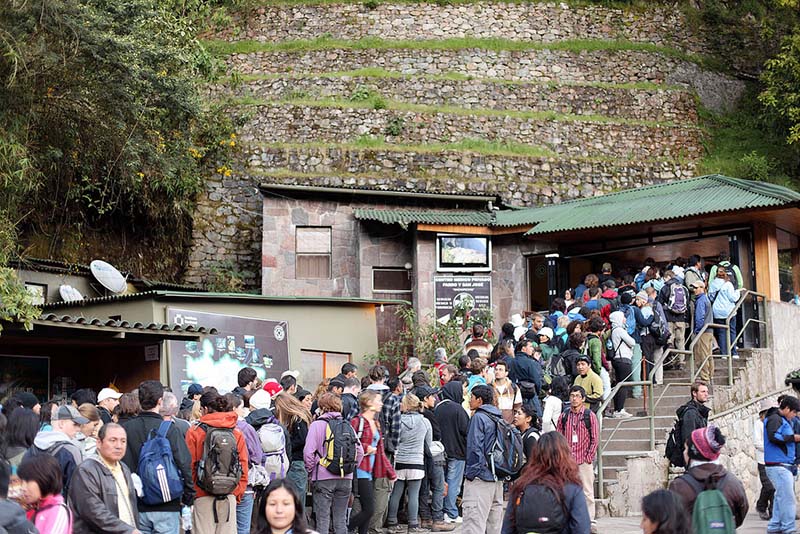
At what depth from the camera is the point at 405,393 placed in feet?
38.1

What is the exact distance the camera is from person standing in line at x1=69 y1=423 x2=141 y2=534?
21.9 ft

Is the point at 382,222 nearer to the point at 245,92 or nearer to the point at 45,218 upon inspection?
the point at 45,218

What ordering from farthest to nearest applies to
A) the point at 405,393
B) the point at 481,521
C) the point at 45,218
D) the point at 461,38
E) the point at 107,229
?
the point at 461,38 → the point at 107,229 → the point at 45,218 → the point at 405,393 → the point at 481,521

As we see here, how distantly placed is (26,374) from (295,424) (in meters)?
6.24

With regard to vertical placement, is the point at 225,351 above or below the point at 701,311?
below

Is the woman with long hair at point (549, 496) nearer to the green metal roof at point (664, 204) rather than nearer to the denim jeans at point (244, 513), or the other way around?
the denim jeans at point (244, 513)

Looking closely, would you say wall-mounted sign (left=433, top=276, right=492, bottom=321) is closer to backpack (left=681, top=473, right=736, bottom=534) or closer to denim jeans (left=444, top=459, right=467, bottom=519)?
denim jeans (left=444, top=459, right=467, bottom=519)

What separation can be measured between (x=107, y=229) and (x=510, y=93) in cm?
1334

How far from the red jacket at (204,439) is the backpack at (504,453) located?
2523 millimetres

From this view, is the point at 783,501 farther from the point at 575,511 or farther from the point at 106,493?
the point at 106,493

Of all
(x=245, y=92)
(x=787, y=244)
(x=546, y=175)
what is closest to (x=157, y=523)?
(x=787, y=244)

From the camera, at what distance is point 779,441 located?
415 inches

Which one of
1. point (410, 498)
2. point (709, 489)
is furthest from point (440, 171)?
point (709, 489)

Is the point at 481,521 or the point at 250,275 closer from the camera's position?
the point at 481,521
